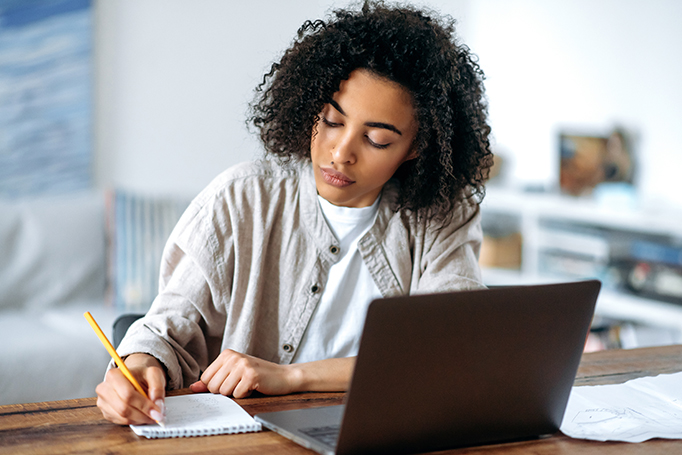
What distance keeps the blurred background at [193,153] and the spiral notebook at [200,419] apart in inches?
62.6

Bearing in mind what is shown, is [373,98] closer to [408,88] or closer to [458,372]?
[408,88]

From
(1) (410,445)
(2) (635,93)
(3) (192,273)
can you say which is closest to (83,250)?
(3) (192,273)

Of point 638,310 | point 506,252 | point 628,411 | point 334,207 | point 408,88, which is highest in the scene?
point 408,88

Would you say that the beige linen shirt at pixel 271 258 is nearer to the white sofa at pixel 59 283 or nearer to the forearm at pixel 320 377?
the forearm at pixel 320 377

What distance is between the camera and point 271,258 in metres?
1.22

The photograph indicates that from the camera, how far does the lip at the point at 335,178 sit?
1104mm

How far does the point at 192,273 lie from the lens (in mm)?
1132

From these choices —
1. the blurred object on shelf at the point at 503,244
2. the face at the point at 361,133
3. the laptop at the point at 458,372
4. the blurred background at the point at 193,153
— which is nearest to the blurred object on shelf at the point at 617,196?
the blurred background at the point at 193,153

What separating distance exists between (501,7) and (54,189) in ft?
8.40

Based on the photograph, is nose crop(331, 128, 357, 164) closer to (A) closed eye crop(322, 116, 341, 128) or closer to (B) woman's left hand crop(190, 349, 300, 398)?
(A) closed eye crop(322, 116, 341, 128)

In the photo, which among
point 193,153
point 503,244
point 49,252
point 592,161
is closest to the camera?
point 49,252

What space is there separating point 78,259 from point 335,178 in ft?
6.25

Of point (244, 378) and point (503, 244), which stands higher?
point (244, 378)

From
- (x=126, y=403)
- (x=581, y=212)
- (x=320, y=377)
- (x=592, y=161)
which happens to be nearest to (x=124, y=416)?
(x=126, y=403)
